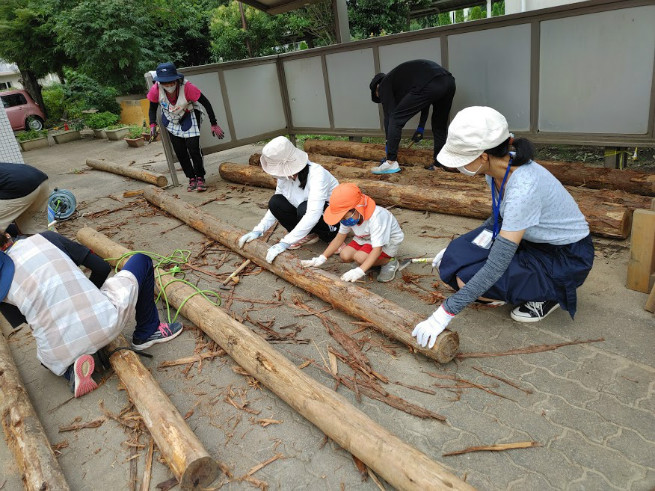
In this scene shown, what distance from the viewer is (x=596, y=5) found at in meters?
4.95

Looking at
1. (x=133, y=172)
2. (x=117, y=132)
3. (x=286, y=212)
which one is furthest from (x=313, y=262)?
(x=117, y=132)

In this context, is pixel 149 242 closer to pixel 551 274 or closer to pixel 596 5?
pixel 551 274

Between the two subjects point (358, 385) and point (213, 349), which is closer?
point (358, 385)

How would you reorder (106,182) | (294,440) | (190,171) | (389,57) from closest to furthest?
(294,440)
(389,57)
(190,171)
(106,182)

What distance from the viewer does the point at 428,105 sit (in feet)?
20.1

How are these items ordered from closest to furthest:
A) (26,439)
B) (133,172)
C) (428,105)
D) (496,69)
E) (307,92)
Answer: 1. (26,439)
2. (496,69)
3. (428,105)
4. (307,92)
5. (133,172)

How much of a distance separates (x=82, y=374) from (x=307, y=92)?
6.67 metres

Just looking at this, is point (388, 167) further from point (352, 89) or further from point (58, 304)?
point (58, 304)

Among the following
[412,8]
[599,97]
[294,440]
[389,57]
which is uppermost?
[412,8]

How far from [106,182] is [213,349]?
7.21 m

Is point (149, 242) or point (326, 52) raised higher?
point (326, 52)

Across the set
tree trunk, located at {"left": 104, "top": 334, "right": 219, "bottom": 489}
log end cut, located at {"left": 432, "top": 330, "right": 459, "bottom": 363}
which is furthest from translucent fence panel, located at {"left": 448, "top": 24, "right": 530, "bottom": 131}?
tree trunk, located at {"left": 104, "top": 334, "right": 219, "bottom": 489}

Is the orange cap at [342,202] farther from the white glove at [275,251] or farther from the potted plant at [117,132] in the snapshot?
the potted plant at [117,132]

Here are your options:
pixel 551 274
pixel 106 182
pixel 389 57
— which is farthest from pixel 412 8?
pixel 551 274
